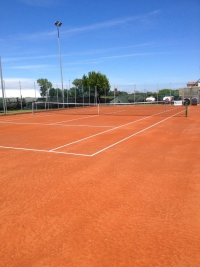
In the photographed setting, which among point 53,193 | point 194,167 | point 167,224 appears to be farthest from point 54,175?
point 194,167

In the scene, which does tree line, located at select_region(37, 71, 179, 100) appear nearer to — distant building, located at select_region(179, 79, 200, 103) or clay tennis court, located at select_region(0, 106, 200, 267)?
distant building, located at select_region(179, 79, 200, 103)

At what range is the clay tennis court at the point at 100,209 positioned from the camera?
9.94 ft

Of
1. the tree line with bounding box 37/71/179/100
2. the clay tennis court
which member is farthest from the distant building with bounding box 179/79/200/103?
the clay tennis court

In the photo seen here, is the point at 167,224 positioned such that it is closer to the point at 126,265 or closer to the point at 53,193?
the point at 126,265

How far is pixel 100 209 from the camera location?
4.18 meters

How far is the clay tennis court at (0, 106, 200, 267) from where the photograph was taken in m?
3.03

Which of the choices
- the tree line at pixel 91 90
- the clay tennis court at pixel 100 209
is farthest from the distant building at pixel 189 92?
the clay tennis court at pixel 100 209

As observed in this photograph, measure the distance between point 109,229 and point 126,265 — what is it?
2.54 ft

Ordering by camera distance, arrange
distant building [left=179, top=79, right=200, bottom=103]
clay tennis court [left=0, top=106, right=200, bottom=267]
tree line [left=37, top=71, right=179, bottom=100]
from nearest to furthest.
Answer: clay tennis court [left=0, top=106, right=200, bottom=267] < tree line [left=37, top=71, right=179, bottom=100] < distant building [left=179, top=79, right=200, bottom=103]

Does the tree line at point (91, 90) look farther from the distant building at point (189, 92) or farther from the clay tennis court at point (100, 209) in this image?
the clay tennis court at point (100, 209)

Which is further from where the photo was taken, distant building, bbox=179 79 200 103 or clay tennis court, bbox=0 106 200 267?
distant building, bbox=179 79 200 103

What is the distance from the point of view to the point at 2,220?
388 centimetres

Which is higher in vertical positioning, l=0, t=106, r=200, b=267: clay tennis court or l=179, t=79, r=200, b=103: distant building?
l=179, t=79, r=200, b=103: distant building

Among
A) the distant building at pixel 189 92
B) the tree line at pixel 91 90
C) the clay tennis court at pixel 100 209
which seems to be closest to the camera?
the clay tennis court at pixel 100 209
